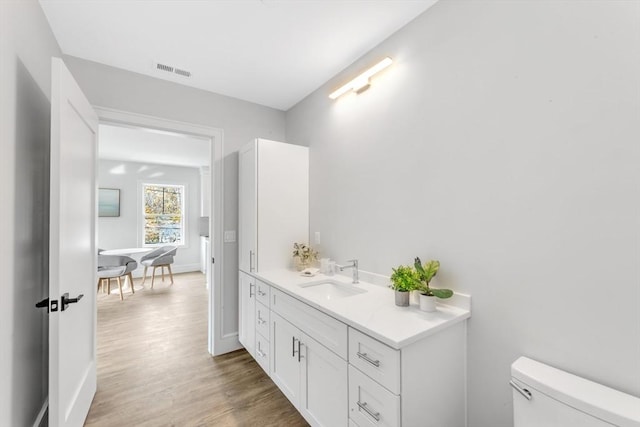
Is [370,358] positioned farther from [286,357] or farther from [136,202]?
[136,202]

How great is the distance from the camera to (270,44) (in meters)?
1.93

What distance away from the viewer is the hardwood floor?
182 cm

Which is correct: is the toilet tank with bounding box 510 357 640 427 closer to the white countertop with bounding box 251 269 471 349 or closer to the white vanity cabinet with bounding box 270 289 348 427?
the white countertop with bounding box 251 269 471 349

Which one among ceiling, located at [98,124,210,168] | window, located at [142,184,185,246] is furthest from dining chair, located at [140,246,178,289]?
ceiling, located at [98,124,210,168]

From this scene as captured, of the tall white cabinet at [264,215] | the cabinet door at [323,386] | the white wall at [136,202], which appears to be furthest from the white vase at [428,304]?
the white wall at [136,202]

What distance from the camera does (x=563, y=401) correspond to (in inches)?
37.0

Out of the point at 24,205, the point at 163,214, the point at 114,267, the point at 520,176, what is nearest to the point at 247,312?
the point at 24,205

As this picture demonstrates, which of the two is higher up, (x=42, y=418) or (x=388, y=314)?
(x=388, y=314)

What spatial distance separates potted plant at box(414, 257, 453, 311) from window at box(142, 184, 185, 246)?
641 centimetres

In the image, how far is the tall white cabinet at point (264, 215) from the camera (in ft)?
7.79

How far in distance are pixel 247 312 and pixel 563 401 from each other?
2172 mm

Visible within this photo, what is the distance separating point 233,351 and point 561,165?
2.92m

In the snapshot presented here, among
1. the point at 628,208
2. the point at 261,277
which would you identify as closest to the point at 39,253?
the point at 261,277

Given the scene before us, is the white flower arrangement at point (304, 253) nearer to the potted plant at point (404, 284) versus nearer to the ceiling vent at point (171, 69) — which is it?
the potted plant at point (404, 284)
